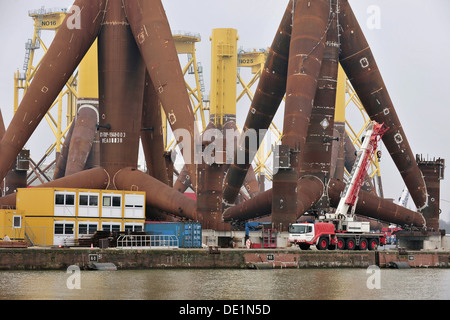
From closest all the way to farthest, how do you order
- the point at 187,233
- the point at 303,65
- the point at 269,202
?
the point at 187,233
the point at 303,65
the point at 269,202

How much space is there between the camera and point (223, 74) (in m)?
145

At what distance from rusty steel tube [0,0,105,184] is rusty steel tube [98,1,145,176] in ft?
5.53

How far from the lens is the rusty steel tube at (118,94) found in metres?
88.1

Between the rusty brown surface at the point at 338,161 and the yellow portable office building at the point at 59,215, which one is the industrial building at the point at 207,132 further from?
the rusty brown surface at the point at 338,161

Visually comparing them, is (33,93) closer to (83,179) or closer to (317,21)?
(83,179)

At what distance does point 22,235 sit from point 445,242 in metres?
44.1

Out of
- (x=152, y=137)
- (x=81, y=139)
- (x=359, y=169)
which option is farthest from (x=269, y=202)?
(x=81, y=139)

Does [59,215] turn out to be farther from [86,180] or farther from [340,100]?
[340,100]

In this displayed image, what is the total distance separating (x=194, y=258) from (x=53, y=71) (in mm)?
30551

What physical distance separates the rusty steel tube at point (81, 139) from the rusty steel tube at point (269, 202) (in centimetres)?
3332

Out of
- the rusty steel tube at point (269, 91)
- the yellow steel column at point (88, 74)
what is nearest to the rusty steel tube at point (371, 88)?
the rusty steel tube at point (269, 91)

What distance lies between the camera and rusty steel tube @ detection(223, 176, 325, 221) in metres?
84.5

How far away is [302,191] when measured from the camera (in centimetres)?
8538
